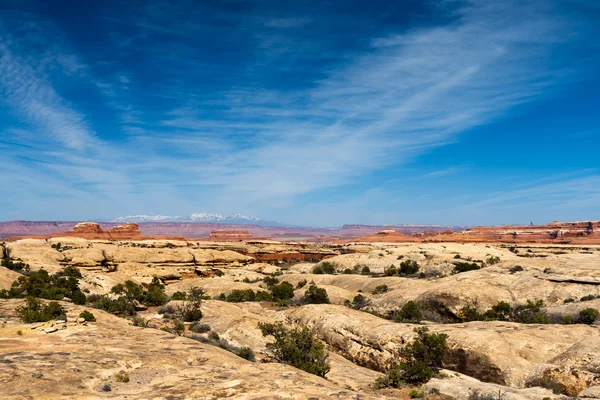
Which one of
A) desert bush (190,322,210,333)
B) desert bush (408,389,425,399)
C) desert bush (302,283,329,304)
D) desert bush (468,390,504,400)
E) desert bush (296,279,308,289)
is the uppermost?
desert bush (468,390,504,400)

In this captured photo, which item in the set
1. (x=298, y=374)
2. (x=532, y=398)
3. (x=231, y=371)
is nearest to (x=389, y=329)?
(x=532, y=398)

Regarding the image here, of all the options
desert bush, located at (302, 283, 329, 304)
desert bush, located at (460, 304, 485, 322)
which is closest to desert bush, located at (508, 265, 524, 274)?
desert bush, located at (460, 304, 485, 322)

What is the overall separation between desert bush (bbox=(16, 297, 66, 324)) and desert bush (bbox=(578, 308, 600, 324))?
105 feet

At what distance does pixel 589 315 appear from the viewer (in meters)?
23.6

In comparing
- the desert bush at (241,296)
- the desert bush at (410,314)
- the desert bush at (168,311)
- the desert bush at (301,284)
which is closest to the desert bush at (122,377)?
the desert bush at (168,311)

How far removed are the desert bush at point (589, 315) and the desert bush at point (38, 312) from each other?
32.0m

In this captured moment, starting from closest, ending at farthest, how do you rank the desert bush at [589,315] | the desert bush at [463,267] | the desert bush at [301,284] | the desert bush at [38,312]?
the desert bush at [38,312] < the desert bush at [589,315] < the desert bush at [301,284] < the desert bush at [463,267]

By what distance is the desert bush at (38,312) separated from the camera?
57.1ft

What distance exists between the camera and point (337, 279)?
47.4m

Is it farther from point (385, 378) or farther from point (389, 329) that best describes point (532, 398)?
point (389, 329)

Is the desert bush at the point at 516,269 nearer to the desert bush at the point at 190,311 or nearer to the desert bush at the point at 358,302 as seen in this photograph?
the desert bush at the point at 358,302

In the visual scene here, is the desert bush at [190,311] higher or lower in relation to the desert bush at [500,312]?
higher

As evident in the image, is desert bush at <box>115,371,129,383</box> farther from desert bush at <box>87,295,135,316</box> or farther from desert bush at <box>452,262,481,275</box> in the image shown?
desert bush at <box>452,262,481,275</box>

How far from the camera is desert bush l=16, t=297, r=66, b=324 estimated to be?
57.1 feet
